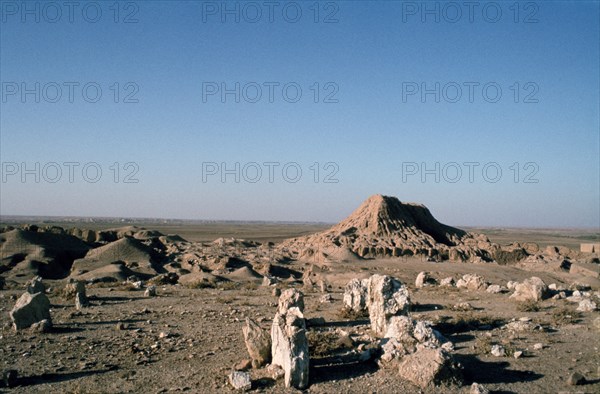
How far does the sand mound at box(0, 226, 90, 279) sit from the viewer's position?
71.0 ft

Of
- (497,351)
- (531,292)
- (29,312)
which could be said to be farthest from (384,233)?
(29,312)

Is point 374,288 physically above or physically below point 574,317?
above

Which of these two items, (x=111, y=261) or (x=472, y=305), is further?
(x=111, y=261)

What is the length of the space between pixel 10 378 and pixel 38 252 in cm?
2011

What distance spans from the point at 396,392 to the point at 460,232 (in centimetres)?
2977

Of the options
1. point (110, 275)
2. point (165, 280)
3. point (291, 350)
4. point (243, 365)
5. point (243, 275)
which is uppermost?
point (291, 350)

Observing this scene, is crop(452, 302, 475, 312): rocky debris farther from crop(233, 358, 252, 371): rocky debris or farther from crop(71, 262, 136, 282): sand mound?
crop(71, 262, 136, 282): sand mound

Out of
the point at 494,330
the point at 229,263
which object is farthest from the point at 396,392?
the point at 229,263

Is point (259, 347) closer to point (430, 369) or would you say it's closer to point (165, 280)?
point (430, 369)

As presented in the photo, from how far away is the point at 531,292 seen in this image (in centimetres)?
1280

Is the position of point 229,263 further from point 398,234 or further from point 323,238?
point 398,234

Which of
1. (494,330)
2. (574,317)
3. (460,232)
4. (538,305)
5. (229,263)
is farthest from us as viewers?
(460,232)

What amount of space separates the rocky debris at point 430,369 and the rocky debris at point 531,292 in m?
7.50

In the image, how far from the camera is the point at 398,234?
29.6 meters
